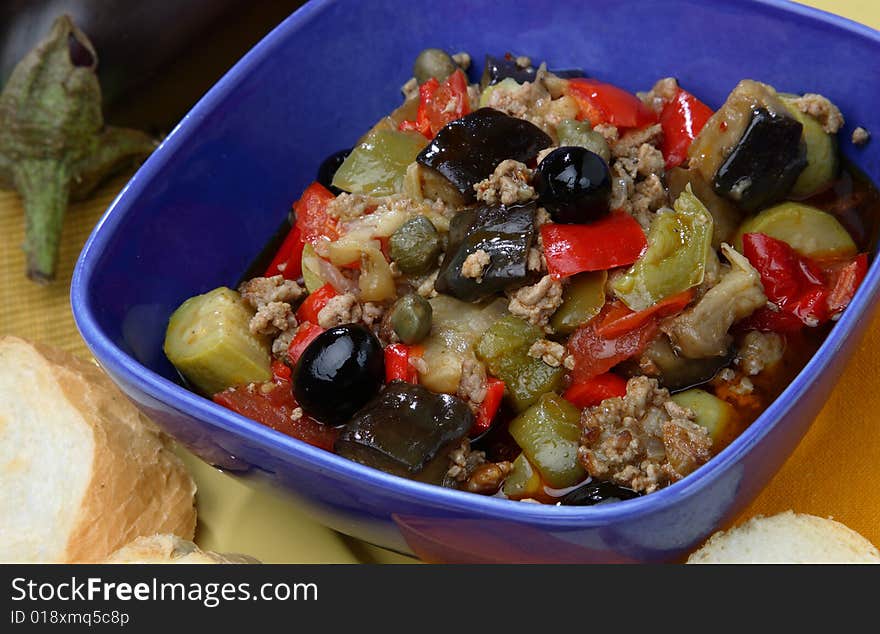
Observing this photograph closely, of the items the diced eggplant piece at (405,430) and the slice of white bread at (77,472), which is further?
the slice of white bread at (77,472)

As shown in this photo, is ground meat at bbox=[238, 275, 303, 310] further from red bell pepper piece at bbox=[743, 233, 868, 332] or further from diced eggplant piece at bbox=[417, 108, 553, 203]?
red bell pepper piece at bbox=[743, 233, 868, 332]

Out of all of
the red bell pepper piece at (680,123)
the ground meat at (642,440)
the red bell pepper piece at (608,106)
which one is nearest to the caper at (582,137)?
the red bell pepper piece at (608,106)

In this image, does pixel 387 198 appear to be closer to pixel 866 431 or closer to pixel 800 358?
pixel 800 358

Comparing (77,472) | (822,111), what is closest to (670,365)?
(822,111)

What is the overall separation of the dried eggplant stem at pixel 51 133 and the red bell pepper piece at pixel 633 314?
7.15ft

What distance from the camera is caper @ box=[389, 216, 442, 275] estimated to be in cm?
249

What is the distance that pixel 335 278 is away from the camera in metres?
2.60

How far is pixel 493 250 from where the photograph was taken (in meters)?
2.38

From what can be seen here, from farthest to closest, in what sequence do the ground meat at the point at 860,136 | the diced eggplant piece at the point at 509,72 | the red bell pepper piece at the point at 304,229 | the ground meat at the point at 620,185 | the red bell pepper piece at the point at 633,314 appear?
1. the diced eggplant piece at the point at 509,72
2. the red bell pepper piece at the point at 304,229
3. the ground meat at the point at 860,136
4. the ground meat at the point at 620,185
5. the red bell pepper piece at the point at 633,314

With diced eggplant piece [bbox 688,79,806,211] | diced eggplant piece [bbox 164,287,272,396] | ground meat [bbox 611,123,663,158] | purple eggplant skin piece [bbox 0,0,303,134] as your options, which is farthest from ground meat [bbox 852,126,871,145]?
purple eggplant skin piece [bbox 0,0,303,134]

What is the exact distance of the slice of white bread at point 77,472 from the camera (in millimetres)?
2719

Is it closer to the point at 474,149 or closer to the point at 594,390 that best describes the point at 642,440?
the point at 594,390

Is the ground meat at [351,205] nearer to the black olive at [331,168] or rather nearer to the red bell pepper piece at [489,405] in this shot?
the black olive at [331,168]

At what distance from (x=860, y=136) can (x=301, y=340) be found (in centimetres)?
149
